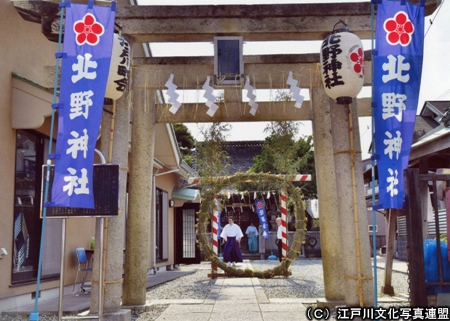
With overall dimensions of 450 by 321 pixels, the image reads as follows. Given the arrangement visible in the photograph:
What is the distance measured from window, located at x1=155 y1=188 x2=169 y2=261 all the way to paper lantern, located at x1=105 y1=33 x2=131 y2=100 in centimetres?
1004

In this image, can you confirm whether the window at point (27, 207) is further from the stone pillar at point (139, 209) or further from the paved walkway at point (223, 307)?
the stone pillar at point (139, 209)

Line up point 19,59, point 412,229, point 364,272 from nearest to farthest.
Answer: point 412,229, point 364,272, point 19,59

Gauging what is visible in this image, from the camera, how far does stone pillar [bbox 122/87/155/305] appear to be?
24.5 ft

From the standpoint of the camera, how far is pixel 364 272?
20.2 feet

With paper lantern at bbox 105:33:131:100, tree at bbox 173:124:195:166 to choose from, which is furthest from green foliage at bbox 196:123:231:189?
tree at bbox 173:124:195:166

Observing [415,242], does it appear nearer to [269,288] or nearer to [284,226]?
[269,288]

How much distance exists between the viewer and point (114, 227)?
6.45 metres

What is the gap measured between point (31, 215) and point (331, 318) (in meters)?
5.14

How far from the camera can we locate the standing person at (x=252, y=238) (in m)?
24.8

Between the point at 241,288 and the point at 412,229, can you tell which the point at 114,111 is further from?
the point at 241,288

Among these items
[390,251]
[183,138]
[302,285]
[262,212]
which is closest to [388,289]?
[390,251]

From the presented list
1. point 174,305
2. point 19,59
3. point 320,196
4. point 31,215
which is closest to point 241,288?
point 174,305

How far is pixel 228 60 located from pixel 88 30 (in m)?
2.23

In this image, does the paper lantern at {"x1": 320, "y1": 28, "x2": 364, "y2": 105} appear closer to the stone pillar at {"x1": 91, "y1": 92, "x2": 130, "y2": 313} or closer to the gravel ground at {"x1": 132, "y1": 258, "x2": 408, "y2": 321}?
the stone pillar at {"x1": 91, "y1": 92, "x2": 130, "y2": 313}
